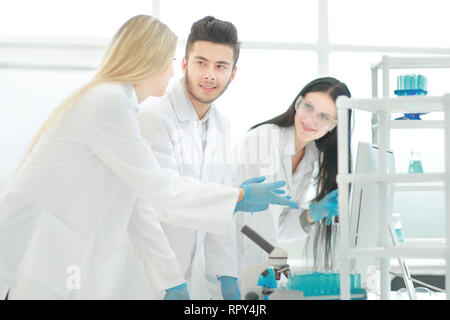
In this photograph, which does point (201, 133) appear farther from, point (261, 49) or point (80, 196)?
point (261, 49)

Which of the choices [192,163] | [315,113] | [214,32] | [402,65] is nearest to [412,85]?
[402,65]

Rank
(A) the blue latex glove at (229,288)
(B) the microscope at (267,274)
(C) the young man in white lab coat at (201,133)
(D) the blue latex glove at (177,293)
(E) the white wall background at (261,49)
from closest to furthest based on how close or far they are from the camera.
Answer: (B) the microscope at (267,274)
(D) the blue latex glove at (177,293)
(A) the blue latex glove at (229,288)
(C) the young man in white lab coat at (201,133)
(E) the white wall background at (261,49)

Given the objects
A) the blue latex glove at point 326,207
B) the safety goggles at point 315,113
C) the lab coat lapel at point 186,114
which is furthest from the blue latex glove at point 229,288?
the safety goggles at point 315,113

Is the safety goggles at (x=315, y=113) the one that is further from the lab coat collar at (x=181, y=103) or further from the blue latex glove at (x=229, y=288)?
the blue latex glove at (x=229, y=288)

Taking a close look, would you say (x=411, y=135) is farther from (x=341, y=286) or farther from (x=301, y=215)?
(x=341, y=286)

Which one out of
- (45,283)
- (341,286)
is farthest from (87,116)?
(341,286)

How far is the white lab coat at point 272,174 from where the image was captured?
206 centimetres

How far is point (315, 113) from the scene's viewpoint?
2.10m

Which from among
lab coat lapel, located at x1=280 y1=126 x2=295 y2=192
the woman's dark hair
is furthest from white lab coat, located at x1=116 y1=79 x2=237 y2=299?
the woman's dark hair

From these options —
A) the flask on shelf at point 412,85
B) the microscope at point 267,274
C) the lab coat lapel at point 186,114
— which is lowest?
the microscope at point 267,274

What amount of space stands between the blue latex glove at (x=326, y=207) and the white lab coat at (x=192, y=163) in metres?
0.32

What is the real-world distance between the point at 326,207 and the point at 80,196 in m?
0.82

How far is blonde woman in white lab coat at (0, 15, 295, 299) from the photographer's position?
57.4 inches

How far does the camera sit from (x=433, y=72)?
152 inches
